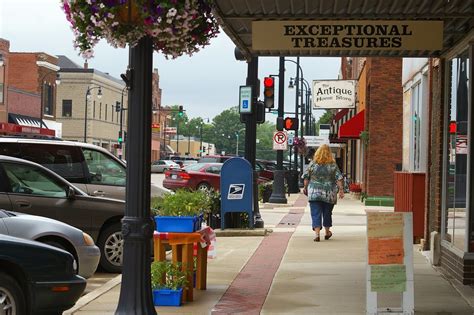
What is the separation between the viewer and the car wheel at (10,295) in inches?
268

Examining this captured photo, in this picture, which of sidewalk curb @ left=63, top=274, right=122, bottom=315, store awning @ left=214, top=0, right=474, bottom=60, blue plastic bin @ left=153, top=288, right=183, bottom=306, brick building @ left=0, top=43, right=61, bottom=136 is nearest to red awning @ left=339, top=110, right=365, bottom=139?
store awning @ left=214, top=0, right=474, bottom=60

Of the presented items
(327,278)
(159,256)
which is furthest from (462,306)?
(159,256)

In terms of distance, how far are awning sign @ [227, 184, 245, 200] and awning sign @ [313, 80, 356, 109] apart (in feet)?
69.4

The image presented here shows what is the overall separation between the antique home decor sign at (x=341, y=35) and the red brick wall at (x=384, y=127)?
20485mm

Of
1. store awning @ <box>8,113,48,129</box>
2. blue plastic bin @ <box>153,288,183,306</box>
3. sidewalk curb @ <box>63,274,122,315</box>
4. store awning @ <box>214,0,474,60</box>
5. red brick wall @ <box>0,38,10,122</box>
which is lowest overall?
sidewalk curb @ <box>63,274,122,315</box>

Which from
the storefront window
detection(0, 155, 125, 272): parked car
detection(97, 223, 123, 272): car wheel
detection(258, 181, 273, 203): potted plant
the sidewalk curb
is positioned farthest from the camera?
detection(258, 181, 273, 203): potted plant

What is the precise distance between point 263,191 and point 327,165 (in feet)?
53.5

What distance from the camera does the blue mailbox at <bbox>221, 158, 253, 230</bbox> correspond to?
15.6 metres

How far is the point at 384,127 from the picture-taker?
30.6 meters

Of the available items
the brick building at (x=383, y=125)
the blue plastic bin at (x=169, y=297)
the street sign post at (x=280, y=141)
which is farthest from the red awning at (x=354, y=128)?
the blue plastic bin at (x=169, y=297)

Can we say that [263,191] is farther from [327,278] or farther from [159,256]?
[159,256]

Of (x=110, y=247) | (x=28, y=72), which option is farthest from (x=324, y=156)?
(x=28, y=72)

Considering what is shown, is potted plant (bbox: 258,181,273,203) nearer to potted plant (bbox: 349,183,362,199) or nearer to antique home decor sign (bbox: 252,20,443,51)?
potted plant (bbox: 349,183,362,199)

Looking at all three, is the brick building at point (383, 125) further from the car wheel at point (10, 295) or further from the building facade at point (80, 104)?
the building facade at point (80, 104)
